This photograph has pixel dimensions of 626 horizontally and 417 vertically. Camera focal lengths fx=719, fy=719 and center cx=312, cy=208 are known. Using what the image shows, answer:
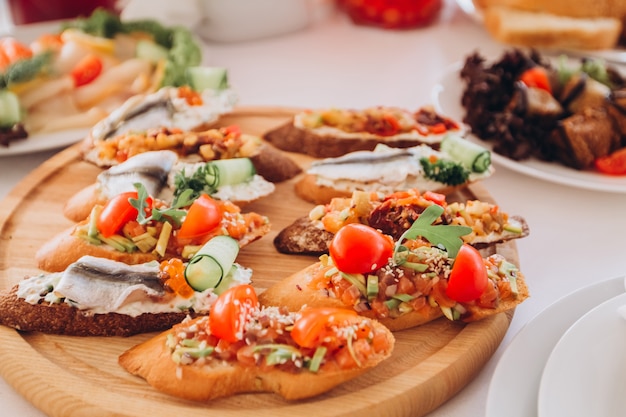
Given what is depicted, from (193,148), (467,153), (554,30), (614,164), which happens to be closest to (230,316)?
(193,148)

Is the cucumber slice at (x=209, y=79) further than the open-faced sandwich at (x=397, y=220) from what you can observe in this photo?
Yes

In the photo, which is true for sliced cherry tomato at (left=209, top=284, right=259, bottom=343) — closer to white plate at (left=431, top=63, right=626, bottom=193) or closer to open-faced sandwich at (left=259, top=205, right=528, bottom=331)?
open-faced sandwich at (left=259, top=205, right=528, bottom=331)

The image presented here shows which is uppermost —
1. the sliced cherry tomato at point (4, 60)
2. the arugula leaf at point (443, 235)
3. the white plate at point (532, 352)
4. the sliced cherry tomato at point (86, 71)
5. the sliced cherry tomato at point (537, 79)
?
the sliced cherry tomato at point (4, 60)

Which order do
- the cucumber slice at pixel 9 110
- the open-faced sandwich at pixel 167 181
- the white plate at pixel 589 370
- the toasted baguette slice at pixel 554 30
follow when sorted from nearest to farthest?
the white plate at pixel 589 370, the open-faced sandwich at pixel 167 181, the cucumber slice at pixel 9 110, the toasted baguette slice at pixel 554 30

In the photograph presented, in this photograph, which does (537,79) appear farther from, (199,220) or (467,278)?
(199,220)

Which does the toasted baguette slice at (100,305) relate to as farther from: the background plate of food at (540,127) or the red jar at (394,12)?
the red jar at (394,12)

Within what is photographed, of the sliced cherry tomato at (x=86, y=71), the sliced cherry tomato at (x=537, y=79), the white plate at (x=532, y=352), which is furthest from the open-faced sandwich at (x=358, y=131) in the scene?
the white plate at (x=532, y=352)
